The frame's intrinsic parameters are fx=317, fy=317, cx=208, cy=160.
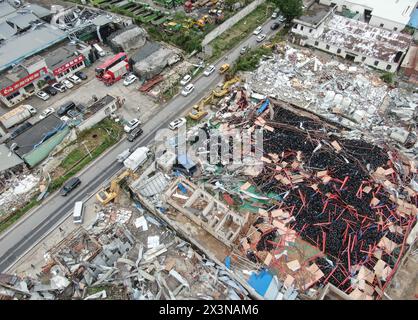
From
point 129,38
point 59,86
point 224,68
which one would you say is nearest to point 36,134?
point 59,86

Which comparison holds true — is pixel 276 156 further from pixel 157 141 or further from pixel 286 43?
pixel 286 43

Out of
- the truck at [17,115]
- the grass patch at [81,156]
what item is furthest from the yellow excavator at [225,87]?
the truck at [17,115]

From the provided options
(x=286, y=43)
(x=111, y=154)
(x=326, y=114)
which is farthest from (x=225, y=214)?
(x=286, y=43)

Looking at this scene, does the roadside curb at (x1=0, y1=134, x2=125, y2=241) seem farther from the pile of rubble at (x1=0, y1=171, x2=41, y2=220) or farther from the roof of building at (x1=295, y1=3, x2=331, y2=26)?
the roof of building at (x1=295, y1=3, x2=331, y2=26)

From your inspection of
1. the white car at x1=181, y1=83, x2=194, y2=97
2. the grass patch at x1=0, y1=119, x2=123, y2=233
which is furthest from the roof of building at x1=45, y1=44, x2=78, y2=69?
the white car at x1=181, y1=83, x2=194, y2=97

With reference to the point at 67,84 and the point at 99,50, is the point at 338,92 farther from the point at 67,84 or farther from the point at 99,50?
the point at 67,84

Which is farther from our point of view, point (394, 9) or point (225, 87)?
point (394, 9)

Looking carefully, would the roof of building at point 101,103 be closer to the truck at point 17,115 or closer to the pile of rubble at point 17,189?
the truck at point 17,115
